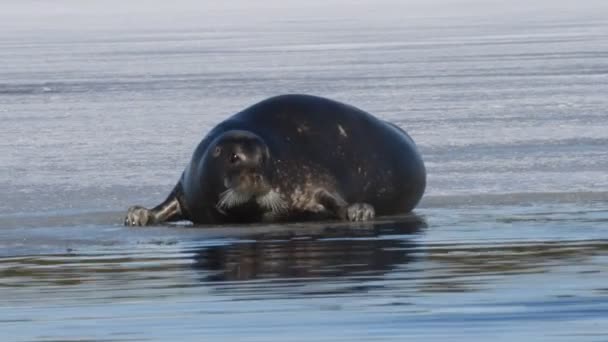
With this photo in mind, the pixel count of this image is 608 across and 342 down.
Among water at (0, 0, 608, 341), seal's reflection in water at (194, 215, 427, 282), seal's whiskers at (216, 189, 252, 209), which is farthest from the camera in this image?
seal's whiskers at (216, 189, 252, 209)

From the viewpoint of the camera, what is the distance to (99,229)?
9.58 m

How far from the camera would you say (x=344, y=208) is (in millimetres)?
9883

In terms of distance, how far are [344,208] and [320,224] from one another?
10.3 inches

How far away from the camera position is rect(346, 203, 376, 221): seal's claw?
32.1ft

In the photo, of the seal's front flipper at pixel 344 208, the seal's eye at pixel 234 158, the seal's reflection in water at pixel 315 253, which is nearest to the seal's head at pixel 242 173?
the seal's eye at pixel 234 158

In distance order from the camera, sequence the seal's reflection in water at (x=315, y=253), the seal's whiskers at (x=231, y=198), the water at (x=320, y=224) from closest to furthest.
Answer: the water at (x=320, y=224) → the seal's reflection in water at (x=315, y=253) → the seal's whiskers at (x=231, y=198)

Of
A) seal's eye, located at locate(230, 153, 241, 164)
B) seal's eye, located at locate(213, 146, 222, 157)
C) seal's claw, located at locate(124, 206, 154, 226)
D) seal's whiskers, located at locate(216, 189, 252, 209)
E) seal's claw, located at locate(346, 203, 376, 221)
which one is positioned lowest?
seal's claw, located at locate(124, 206, 154, 226)

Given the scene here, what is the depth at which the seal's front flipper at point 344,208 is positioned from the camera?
386 inches

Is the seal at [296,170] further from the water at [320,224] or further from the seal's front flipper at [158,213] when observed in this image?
the water at [320,224]

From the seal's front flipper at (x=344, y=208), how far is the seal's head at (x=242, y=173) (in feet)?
0.84

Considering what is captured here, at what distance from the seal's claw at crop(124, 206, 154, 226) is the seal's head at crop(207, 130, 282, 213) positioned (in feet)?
1.32

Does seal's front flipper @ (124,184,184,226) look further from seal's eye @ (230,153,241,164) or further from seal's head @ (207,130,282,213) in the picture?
seal's eye @ (230,153,241,164)

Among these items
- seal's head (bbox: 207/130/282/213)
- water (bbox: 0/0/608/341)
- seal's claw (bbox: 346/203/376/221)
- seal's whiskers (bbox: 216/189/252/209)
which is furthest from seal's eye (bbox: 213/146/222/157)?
seal's claw (bbox: 346/203/376/221)

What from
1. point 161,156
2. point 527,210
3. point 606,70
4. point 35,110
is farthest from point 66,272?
point 606,70
